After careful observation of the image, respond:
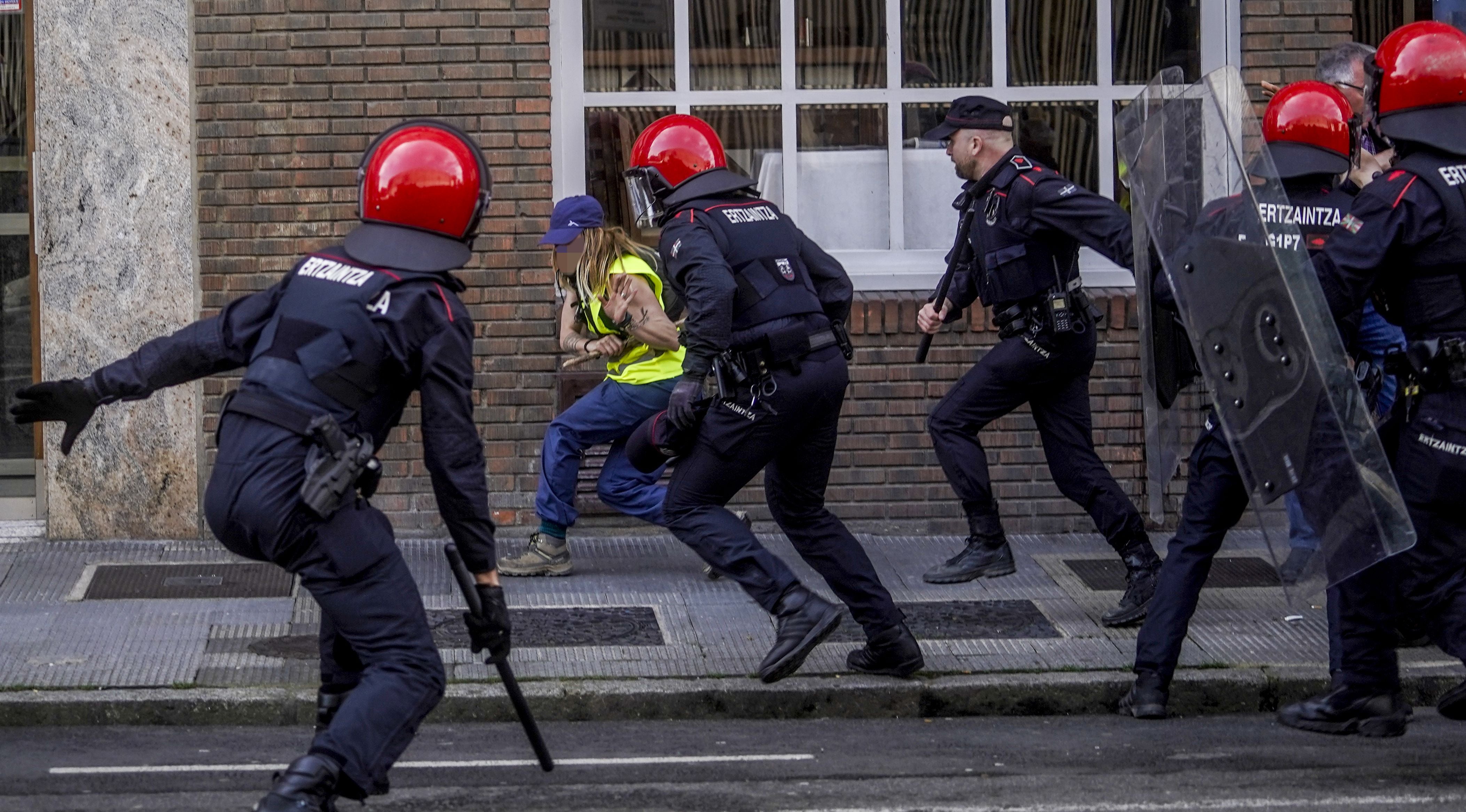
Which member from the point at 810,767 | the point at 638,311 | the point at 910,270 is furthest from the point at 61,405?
the point at 910,270

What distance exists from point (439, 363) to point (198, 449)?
185 inches

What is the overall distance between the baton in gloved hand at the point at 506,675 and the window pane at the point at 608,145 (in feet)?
14.0

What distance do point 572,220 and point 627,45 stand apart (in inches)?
64.0

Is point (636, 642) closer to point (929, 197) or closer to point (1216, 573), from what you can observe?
point (1216, 573)

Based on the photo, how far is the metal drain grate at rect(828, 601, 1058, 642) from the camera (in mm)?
6938

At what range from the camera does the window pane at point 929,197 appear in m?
9.24

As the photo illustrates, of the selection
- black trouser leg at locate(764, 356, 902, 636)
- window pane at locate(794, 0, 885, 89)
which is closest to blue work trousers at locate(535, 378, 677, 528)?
black trouser leg at locate(764, 356, 902, 636)

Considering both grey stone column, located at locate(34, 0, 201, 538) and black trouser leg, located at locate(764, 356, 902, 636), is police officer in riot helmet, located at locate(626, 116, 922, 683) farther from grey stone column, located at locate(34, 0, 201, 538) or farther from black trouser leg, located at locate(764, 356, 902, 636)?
grey stone column, located at locate(34, 0, 201, 538)

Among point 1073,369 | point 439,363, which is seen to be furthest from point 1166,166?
point 439,363

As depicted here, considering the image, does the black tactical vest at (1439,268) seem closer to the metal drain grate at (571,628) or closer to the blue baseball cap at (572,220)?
the metal drain grate at (571,628)

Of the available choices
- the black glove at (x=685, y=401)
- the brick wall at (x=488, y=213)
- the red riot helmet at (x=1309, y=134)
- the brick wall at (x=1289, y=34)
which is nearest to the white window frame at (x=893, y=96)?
the brick wall at (x=1289, y=34)

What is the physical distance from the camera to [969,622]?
717 centimetres

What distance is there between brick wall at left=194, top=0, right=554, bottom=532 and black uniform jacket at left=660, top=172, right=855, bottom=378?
2.55m

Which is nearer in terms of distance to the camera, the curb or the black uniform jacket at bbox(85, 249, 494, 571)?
the black uniform jacket at bbox(85, 249, 494, 571)
